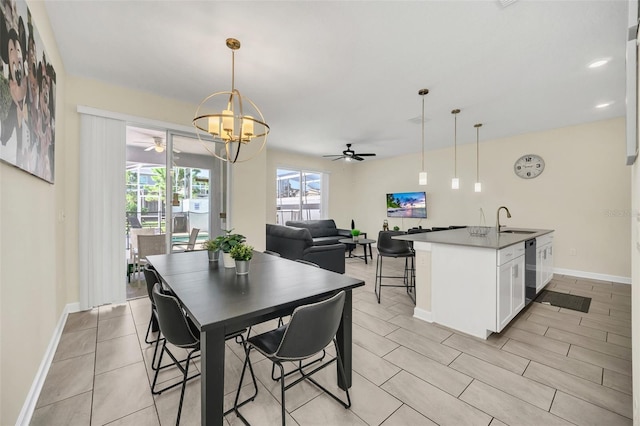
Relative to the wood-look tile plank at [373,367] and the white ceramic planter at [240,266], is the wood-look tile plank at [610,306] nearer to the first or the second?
the wood-look tile plank at [373,367]

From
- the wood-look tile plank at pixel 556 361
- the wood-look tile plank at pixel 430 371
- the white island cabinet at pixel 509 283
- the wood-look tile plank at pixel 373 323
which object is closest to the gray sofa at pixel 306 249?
the wood-look tile plank at pixel 373 323

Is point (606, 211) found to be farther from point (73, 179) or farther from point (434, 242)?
point (73, 179)

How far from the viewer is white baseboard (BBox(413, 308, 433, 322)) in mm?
2883

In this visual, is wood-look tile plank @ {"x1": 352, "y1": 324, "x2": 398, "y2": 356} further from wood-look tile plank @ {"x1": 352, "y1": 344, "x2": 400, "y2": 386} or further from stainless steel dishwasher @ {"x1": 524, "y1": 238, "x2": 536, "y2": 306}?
stainless steel dishwasher @ {"x1": 524, "y1": 238, "x2": 536, "y2": 306}

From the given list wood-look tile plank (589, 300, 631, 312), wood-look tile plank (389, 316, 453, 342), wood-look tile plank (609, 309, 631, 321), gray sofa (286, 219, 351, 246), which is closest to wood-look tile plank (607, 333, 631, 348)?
wood-look tile plank (609, 309, 631, 321)

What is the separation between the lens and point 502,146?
5430 mm

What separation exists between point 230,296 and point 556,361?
2618 mm

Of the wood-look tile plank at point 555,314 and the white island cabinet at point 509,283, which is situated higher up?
the white island cabinet at point 509,283

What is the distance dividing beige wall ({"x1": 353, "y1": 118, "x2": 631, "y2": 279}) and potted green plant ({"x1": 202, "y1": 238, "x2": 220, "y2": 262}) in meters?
5.64

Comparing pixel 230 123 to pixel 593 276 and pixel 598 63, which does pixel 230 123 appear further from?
pixel 593 276

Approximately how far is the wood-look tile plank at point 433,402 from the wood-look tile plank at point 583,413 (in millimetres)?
492

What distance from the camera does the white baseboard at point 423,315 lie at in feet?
9.46

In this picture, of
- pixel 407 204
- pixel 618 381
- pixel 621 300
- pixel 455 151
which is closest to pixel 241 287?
pixel 618 381

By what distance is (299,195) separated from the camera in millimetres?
7734
